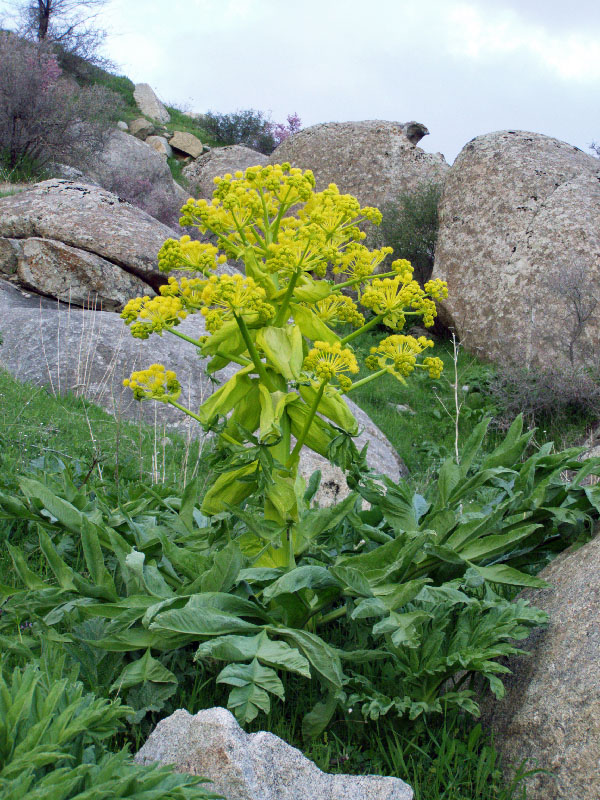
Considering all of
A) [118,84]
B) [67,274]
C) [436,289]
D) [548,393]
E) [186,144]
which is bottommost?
[67,274]

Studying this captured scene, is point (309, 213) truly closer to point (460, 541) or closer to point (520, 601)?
point (460, 541)

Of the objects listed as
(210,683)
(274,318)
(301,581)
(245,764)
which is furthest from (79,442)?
(245,764)

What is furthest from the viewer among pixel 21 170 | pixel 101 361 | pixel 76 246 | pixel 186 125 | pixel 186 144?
pixel 186 125

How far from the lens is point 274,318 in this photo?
8.02 ft

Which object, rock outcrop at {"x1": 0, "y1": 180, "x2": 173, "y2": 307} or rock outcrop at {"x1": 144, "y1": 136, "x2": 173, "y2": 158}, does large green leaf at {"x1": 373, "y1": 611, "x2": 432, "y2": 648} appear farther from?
rock outcrop at {"x1": 144, "y1": 136, "x2": 173, "y2": 158}

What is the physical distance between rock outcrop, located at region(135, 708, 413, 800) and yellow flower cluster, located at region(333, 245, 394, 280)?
142 centimetres

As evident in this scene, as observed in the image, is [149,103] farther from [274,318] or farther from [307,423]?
[307,423]

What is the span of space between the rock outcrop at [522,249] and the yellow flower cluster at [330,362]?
26.7ft

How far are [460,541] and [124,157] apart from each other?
18.9m

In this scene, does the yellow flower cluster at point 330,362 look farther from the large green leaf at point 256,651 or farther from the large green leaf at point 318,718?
the large green leaf at point 318,718

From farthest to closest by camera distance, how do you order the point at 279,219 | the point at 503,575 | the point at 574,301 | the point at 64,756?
the point at 574,301
the point at 279,219
the point at 503,575
the point at 64,756

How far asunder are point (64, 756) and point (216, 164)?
2089cm

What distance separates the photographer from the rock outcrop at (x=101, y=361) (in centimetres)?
662

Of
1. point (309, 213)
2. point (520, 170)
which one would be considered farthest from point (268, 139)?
point (309, 213)
